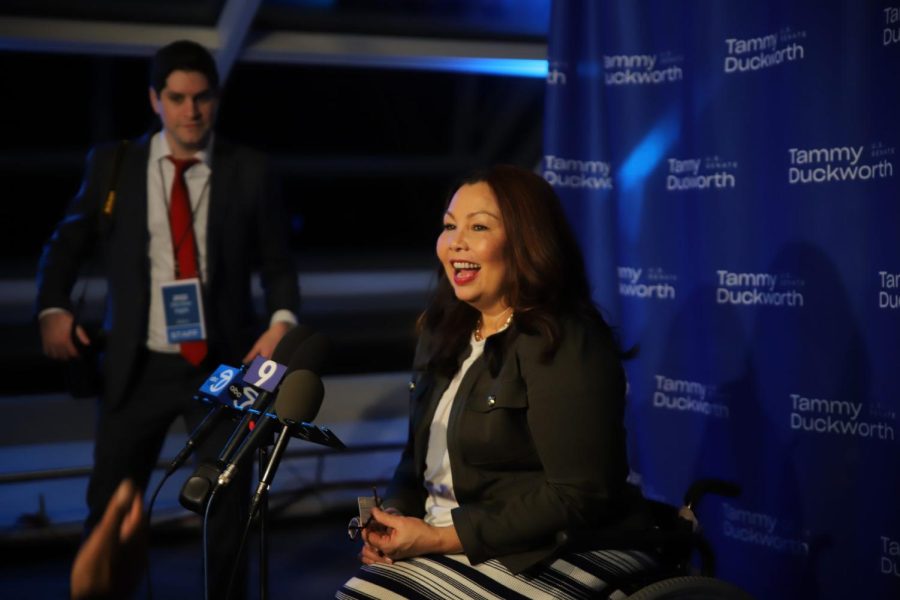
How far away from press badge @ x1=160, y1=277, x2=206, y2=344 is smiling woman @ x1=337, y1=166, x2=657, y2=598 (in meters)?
1.00

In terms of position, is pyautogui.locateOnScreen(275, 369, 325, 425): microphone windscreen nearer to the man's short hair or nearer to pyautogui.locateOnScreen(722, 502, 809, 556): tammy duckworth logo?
the man's short hair

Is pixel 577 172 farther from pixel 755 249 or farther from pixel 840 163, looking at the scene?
pixel 840 163

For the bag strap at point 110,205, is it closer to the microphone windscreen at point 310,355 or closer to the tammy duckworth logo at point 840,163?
the microphone windscreen at point 310,355

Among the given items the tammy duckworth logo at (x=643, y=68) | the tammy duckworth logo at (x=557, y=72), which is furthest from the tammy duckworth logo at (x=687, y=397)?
the tammy duckworth logo at (x=557, y=72)

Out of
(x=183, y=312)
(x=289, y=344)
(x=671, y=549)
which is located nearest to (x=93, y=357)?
(x=183, y=312)

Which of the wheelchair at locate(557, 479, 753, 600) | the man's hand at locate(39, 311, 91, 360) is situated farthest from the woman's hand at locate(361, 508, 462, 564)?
the man's hand at locate(39, 311, 91, 360)

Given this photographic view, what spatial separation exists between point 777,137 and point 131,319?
2.27 metres

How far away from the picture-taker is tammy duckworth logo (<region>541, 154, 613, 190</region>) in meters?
4.32

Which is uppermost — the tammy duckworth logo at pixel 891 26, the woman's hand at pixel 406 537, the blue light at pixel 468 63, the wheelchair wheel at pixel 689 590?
the blue light at pixel 468 63

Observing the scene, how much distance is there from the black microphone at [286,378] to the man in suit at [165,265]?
1.14 metres

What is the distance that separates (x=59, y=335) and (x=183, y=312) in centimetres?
41

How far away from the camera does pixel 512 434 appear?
8.13 feet

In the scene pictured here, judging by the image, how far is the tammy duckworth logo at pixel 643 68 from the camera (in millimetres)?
4039

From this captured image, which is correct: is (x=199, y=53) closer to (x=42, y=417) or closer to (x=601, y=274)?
(x=601, y=274)
